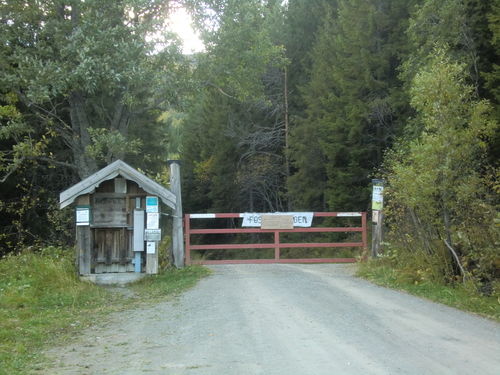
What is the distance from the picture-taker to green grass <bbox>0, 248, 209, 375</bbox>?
24.8 ft

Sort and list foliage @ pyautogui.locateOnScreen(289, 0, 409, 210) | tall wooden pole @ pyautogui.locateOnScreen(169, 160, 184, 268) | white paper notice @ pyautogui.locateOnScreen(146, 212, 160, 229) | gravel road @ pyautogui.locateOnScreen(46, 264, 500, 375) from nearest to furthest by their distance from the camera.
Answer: gravel road @ pyautogui.locateOnScreen(46, 264, 500, 375), white paper notice @ pyautogui.locateOnScreen(146, 212, 160, 229), tall wooden pole @ pyautogui.locateOnScreen(169, 160, 184, 268), foliage @ pyautogui.locateOnScreen(289, 0, 409, 210)

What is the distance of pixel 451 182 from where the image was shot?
11.6 meters

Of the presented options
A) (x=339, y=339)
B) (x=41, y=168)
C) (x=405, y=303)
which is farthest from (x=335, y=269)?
(x=41, y=168)

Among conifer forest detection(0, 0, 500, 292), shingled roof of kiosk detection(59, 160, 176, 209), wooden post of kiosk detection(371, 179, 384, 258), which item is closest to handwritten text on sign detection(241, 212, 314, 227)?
wooden post of kiosk detection(371, 179, 384, 258)

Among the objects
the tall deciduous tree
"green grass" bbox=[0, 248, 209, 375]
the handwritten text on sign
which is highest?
the tall deciduous tree

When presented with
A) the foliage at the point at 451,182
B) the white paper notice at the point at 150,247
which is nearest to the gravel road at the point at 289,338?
the foliage at the point at 451,182

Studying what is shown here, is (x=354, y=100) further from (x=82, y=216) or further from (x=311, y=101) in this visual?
(x=82, y=216)

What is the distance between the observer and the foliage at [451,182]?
11.1m

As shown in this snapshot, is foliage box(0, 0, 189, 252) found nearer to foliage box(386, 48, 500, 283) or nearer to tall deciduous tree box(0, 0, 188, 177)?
tall deciduous tree box(0, 0, 188, 177)

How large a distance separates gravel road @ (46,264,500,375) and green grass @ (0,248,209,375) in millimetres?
438

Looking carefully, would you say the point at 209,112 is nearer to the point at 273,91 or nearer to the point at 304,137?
the point at 273,91

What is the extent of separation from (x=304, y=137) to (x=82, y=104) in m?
12.4

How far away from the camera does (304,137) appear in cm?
3050

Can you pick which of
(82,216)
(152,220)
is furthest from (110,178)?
(152,220)
